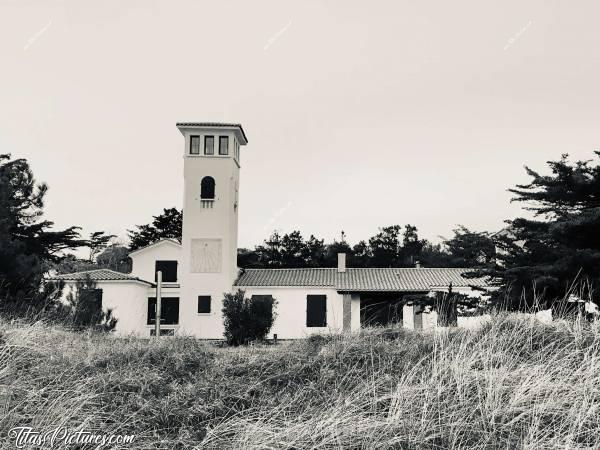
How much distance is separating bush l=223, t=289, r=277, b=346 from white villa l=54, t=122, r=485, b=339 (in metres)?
8.10

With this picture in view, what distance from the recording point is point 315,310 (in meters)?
32.5

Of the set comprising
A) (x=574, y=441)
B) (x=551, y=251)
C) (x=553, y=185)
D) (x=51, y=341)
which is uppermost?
(x=553, y=185)

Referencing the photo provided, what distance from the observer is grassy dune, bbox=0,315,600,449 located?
5.14 m

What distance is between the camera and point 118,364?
7.45m

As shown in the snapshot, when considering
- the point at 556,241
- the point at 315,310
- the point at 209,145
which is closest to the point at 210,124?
the point at 209,145

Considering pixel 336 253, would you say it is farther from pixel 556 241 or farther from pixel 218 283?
pixel 556 241

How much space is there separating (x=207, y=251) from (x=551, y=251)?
78.8 ft

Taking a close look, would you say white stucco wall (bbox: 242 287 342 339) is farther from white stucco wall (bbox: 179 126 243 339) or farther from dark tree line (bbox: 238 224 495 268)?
dark tree line (bbox: 238 224 495 268)

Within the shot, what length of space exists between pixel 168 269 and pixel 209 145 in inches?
289

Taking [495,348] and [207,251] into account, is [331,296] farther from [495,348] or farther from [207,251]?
[495,348]

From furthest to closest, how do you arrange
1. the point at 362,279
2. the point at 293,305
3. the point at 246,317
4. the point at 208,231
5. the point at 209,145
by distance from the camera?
the point at 362,279
the point at 209,145
the point at 208,231
the point at 293,305
the point at 246,317

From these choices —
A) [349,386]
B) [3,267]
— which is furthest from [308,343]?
[3,267]

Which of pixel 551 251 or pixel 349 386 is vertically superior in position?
pixel 551 251

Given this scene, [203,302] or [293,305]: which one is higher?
[203,302]
